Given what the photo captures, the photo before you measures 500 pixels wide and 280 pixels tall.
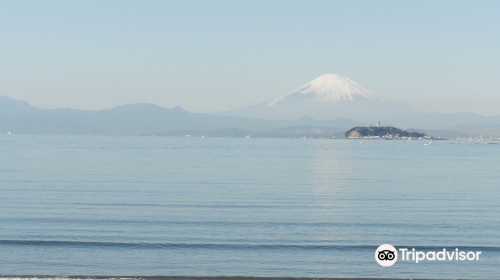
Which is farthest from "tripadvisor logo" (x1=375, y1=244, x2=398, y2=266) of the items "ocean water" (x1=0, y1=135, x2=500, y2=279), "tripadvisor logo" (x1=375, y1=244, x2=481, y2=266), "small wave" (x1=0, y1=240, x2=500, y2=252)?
"small wave" (x1=0, y1=240, x2=500, y2=252)

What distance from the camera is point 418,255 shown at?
13625 mm

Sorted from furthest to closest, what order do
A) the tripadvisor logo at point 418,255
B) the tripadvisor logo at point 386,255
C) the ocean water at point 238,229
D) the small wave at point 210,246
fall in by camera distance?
1. the small wave at point 210,246
2. the tripadvisor logo at point 418,255
3. the tripadvisor logo at point 386,255
4. the ocean water at point 238,229

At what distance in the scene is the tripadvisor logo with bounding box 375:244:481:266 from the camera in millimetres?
13164

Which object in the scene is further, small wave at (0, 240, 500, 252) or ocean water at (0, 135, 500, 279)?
small wave at (0, 240, 500, 252)

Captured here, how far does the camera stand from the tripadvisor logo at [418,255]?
13.2 m

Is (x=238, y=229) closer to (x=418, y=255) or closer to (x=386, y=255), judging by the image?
(x=386, y=255)

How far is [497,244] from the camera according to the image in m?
15.0

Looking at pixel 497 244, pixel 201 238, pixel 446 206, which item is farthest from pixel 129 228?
pixel 446 206

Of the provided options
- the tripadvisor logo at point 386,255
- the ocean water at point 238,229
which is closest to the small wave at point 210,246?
the ocean water at point 238,229

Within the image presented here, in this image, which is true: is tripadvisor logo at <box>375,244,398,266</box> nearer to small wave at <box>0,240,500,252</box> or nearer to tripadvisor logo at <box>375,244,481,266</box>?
tripadvisor logo at <box>375,244,481,266</box>

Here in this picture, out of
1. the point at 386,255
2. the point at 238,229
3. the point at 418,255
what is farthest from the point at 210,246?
the point at 418,255

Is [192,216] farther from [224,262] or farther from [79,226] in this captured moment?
[224,262]

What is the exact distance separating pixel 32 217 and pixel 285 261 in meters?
11.5

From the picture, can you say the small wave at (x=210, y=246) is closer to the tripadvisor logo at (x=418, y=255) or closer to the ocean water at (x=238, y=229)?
the ocean water at (x=238, y=229)
